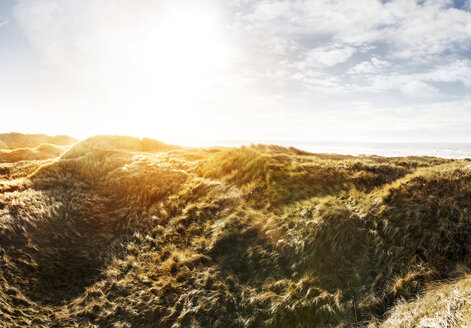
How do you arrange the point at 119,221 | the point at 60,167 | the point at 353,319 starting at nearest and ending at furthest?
the point at 353,319
the point at 119,221
the point at 60,167

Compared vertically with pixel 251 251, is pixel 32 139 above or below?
above

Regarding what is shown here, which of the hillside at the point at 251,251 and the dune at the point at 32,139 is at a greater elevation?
the dune at the point at 32,139

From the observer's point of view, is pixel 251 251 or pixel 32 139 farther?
pixel 32 139

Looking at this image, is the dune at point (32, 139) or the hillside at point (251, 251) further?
the dune at point (32, 139)

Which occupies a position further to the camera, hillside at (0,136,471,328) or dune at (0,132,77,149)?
dune at (0,132,77,149)

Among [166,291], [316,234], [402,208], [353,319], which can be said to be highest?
[402,208]

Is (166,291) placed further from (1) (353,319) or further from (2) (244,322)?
(1) (353,319)

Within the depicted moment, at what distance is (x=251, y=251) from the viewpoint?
9.18 meters

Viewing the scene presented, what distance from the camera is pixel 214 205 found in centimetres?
1231

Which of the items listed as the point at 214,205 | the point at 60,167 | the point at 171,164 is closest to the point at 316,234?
the point at 214,205

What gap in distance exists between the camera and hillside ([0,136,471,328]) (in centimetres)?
677

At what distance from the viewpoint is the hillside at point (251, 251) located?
677cm

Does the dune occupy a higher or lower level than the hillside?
higher

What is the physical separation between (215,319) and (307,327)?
274 centimetres
